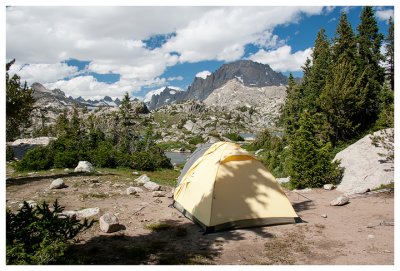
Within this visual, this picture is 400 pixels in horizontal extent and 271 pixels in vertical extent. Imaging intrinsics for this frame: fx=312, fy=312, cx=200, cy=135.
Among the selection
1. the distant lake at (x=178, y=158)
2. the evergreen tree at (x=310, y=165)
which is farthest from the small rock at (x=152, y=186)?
the distant lake at (x=178, y=158)

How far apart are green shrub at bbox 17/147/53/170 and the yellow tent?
17.6 metres

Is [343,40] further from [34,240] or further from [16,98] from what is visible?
[34,240]

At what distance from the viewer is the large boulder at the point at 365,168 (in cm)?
1844

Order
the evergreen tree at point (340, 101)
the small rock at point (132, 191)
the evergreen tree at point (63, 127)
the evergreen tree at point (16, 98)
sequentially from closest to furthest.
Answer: the small rock at point (132, 191) < the evergreen tree at point (16, 98) < the evergreen tree at point (340, 101) < the evergreen tree at point (63, 127)

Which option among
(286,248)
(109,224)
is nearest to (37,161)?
(109,224)

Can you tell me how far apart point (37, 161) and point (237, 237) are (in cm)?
2161

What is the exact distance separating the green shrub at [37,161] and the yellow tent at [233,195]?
691 inches

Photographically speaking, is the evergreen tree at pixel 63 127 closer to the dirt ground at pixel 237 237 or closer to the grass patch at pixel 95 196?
the grass patch at pixel 95 196

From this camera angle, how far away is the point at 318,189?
19938mm

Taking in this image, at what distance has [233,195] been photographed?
11953 mm

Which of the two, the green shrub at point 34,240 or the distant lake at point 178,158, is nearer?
the green shrub at point 34,240

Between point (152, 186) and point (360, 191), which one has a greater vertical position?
point (360, 191)

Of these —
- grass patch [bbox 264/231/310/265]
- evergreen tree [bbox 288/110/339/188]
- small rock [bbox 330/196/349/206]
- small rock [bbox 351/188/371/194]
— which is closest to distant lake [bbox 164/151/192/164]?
evergreen tree [bbox 288/110/339/188]
